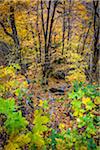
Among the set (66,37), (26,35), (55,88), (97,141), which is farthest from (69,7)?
(97,141)

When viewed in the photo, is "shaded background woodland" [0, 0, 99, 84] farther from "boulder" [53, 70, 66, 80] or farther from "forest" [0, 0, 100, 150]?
"boulder" [53, 70, 66, 80]

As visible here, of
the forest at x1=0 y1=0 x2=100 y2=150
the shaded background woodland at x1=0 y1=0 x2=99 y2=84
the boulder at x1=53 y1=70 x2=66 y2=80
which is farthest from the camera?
the boulder at x1=53 y1=70 x2=66 y2=80

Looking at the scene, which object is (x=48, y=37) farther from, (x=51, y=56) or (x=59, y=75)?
(x=59, y=75)

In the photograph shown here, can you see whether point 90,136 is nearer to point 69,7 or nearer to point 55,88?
point 55,88

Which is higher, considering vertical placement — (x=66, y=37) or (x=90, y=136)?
(x=90, y=136)

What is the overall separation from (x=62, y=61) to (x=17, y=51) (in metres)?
3.21

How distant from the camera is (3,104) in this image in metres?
2.95

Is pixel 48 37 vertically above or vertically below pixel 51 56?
above

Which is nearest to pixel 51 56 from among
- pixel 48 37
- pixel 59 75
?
pixel 48 37

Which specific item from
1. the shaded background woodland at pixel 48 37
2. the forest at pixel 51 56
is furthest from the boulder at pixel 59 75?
the shaded background woodland at pixel 48 37

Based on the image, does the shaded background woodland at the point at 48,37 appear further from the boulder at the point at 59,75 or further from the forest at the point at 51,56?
the boulder at the point at 59,75

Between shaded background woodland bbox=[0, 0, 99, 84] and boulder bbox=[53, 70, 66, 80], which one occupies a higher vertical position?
shaded background woodland bbox=[0, 0, 99, 84]

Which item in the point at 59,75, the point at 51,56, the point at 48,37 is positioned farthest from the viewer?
the point at 59,75

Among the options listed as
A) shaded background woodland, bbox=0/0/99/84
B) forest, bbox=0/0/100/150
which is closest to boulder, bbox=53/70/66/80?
forest, bbox=0/0/100/150
